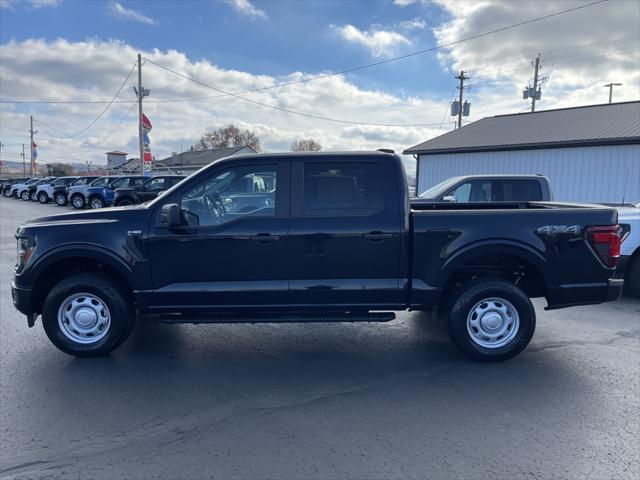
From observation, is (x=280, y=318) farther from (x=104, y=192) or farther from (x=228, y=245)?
(x=104, y=192)

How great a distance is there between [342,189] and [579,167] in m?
16.0

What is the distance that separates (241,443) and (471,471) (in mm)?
1470

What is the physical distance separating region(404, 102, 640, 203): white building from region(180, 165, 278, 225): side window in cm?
1586

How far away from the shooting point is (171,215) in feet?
13.8

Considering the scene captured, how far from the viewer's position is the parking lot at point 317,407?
9.43ft

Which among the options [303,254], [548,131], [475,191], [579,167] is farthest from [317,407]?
[548,131]

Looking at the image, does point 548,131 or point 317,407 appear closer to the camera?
point 317,407

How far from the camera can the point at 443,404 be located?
365 cm

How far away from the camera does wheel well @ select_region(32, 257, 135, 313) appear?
454cm

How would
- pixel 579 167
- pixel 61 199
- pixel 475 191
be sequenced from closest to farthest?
1. pixel 475 191
2. pixel 579 167
3. pixel 61 199

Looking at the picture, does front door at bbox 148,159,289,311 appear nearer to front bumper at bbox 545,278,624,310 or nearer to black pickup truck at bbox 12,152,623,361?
black pickup truck at bbox 12,152,623,361

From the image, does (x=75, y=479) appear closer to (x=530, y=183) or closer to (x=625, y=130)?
(x=530, y=183)

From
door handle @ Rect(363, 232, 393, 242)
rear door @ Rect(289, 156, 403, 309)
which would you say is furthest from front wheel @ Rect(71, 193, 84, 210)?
door handle @ Rect(363, 232, 393, 242)

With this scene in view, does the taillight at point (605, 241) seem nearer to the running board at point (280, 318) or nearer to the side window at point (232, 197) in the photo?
the running board at point (280, 318)
